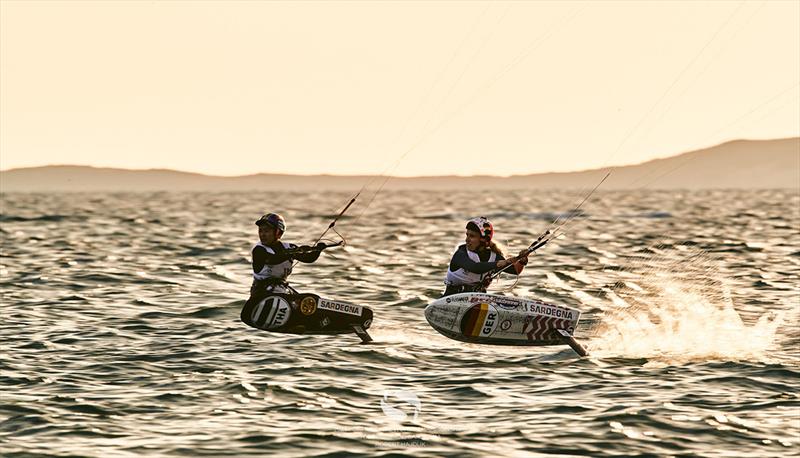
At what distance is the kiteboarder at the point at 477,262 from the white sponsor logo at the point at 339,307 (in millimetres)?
1730

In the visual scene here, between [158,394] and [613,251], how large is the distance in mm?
29557

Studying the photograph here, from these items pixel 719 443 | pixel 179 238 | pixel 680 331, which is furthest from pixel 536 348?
pixel 179 238

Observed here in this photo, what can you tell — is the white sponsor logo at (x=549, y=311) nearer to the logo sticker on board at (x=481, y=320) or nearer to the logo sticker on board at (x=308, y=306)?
the logo sticker on board at (x=481, y=320)

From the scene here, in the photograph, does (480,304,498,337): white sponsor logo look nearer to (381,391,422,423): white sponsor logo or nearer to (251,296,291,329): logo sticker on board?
(251,296,291,329): logo sticker on board

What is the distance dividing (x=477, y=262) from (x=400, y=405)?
5.55 meters

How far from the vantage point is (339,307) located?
19906 millimetres

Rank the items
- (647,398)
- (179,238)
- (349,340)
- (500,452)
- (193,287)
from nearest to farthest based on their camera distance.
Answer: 1. (500,452)
2. (647,398)
3. (349,340)
4. (193,287)
5. (179,238)

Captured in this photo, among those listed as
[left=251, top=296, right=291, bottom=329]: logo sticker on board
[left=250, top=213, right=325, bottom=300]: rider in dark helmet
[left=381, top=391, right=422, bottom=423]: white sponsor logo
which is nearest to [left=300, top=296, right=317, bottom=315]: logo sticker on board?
[left=251, top=296, right=291, bottom=329]: logo sticker on board

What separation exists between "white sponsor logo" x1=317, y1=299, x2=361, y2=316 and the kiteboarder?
173 cm

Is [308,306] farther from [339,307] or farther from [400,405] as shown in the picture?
[400,405]

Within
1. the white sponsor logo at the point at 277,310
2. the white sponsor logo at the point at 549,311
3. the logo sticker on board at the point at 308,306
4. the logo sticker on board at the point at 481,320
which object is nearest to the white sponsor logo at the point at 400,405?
the logo sticker on board at the point at 481,320

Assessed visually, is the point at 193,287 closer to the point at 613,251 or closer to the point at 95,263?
the point at 95,263

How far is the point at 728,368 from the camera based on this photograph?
16.8 metres

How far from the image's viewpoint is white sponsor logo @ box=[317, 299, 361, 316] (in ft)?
65.1
